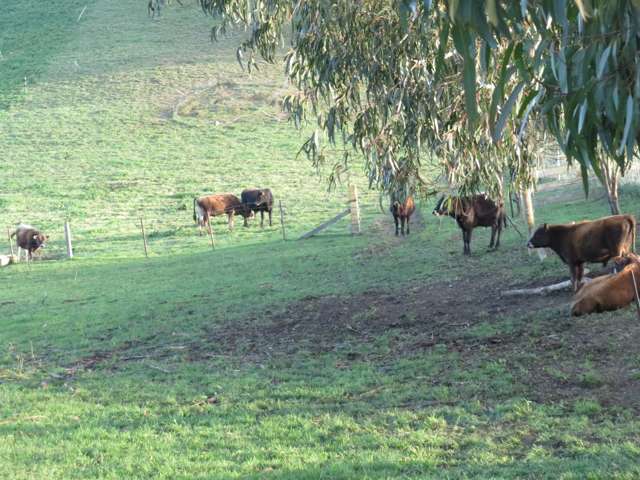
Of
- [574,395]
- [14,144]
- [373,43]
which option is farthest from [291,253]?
[14,144]

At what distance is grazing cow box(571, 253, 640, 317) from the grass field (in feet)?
0.74

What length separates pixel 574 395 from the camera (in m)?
7.09

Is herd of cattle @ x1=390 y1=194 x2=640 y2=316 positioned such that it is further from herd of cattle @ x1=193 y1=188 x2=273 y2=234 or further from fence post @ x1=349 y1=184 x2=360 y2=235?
herd of cattle @ x1=193 y1=188 x2=273 y2=234

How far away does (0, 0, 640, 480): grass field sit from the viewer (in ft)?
20.1

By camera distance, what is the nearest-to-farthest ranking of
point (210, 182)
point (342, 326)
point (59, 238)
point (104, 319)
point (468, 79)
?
point (468, 79)
point (342, 326)
point (104, 319)
point (59, 238)
point (210, 182)

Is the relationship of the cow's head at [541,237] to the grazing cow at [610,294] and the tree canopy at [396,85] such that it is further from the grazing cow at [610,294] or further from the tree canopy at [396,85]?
the grazing cow at [610,294]

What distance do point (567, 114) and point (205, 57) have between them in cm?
5229

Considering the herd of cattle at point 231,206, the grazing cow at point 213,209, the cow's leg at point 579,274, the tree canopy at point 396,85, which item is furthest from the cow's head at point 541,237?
the grazing cow at point 213,209

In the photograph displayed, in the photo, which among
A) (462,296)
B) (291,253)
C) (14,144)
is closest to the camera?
(462,296)

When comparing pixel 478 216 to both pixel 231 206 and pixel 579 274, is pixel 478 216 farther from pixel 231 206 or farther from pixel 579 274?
pixel 231 206

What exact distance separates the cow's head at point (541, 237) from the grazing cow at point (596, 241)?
0.34 meters

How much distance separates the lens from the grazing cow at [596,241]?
11.3 m

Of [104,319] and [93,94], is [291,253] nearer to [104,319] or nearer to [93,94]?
[104,319]

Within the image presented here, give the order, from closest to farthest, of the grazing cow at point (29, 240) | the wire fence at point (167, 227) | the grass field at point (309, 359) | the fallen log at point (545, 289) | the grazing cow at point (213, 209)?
the grass field at point (309, 359), the fallen log at point (545, 289), the grazing cow at point (29, 240), the wire fence at point (167, 227), the grazing cow at point (213, 209)
